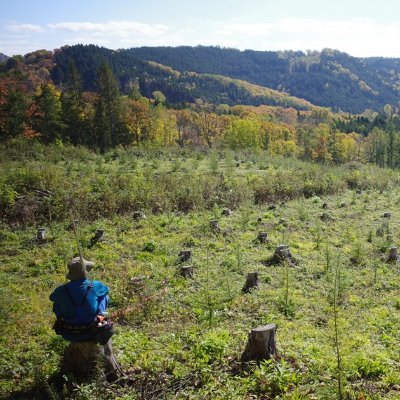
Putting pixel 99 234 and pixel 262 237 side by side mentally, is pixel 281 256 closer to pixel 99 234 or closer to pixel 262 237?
pixel 262 237

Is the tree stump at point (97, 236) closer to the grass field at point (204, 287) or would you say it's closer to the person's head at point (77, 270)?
the grass field at point (204, 287)

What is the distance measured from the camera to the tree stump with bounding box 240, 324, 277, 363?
16.7 feet

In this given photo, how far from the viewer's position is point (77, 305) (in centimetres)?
452

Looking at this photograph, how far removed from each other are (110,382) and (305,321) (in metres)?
3.98

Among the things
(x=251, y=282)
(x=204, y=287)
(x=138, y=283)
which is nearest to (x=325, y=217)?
(x=251, y=282)

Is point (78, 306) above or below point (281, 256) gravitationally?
above

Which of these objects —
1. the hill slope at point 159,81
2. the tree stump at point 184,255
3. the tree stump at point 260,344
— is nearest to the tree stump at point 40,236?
the tree stump at point 184,255

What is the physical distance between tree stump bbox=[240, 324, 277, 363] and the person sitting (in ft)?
6.34

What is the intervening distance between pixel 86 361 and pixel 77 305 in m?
0.82

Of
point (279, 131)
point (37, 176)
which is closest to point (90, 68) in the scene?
point (279, 131)

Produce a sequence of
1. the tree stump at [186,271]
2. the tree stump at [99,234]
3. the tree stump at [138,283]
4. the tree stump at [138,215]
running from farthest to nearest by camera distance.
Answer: the tree stump at [138,215], the tree stump at [99,234], the tree stump at [186,271], the tree stump at [138,283]

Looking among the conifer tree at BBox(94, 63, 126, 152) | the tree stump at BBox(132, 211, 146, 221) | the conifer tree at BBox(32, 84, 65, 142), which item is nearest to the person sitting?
the tree stump at BBox(132, 211, 146, 221)

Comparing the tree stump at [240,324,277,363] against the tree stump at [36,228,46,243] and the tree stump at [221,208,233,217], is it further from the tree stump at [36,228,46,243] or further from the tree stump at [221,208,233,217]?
the tree stump at [221,208,233,217]

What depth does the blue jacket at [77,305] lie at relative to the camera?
4520 millimetres
